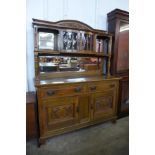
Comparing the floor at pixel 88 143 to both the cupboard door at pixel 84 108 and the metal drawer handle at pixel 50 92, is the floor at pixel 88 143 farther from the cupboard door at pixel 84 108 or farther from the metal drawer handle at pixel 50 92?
the metal drawer handle at pixel 50 92

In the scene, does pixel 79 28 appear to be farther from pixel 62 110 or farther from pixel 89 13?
pixel 62 110

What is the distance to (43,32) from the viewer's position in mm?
2180

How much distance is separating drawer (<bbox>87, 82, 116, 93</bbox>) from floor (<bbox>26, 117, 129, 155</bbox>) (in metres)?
0.74

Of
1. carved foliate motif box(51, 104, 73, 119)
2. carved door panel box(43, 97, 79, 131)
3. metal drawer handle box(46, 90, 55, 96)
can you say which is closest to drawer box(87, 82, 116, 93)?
carved door panel box(43, 97, 79, 131)

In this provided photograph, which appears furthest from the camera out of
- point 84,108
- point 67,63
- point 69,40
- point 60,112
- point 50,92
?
point 67,63

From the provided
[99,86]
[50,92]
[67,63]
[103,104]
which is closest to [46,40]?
[67,63]

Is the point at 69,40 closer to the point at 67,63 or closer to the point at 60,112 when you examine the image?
the point at 67,63

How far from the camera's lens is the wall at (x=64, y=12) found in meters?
2.17

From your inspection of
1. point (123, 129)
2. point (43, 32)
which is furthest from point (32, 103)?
point (123, 129)

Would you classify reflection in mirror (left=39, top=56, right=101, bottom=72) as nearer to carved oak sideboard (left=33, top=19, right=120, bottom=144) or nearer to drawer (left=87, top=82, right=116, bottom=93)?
carved oak sideboard (left=33, top=19, right=120, bottom=144)

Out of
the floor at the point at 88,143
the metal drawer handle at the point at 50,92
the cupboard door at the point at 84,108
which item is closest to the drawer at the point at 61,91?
the metal drawer handle at the point at 50,92

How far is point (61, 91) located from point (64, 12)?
143cm

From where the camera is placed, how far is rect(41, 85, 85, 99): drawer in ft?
5.99

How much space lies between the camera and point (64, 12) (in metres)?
2.36
